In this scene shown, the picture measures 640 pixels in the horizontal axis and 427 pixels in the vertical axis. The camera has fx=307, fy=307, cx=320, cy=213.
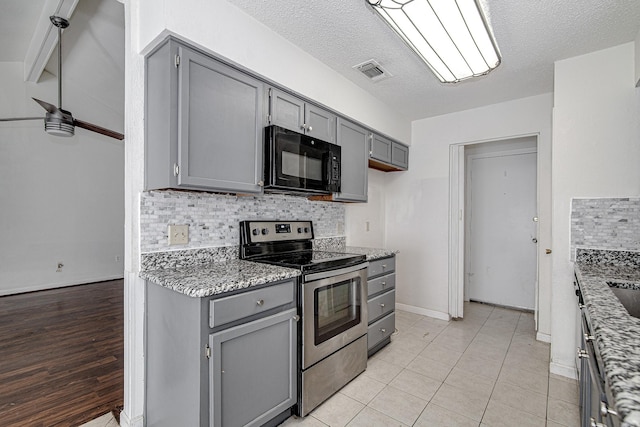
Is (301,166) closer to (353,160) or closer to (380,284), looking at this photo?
(353,160)

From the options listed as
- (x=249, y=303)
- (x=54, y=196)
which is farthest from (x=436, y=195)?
(x=54, y=196)

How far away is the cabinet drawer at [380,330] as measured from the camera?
8.36ft

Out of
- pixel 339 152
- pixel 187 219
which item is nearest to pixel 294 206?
pixel 339 152

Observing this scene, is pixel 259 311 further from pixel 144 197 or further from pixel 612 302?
pixel 612 302

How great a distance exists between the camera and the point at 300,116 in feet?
7.33

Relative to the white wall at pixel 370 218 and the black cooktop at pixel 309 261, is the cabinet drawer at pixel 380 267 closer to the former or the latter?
the black cooktop at pixel 309 261

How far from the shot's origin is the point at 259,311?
61.7 inches

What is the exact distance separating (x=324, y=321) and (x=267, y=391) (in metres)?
0.52

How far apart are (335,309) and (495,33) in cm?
212

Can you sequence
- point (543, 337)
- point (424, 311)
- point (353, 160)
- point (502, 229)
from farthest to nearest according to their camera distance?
point (502, 229)
point (424, 311)
point (543, 337)
point (353, 160)

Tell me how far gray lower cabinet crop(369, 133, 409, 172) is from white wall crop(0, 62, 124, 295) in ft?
15.2

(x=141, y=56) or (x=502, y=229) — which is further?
(x=502, y=229)

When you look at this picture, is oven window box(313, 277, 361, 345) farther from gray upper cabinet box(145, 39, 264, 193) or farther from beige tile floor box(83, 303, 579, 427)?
gray upper cabinet box(145, 39, 264, 193)

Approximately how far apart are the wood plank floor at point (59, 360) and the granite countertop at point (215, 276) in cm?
103
